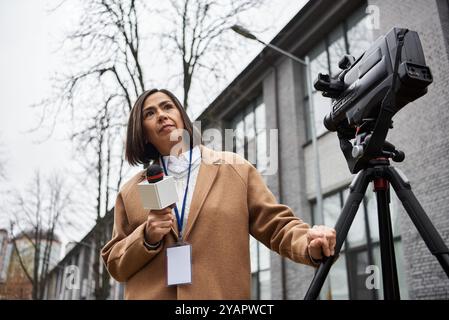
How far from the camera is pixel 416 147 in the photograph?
3.35 m

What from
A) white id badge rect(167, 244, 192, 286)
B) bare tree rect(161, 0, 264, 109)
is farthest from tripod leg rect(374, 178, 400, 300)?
bare tree rect(161, 0, 264, 109)

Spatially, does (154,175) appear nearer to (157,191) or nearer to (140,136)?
(157,191)

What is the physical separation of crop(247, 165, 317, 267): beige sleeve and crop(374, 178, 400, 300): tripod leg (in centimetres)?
30

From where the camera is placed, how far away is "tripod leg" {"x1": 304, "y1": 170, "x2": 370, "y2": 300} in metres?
1.10

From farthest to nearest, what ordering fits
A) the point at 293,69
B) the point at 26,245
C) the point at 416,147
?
the point at 26,245 < the point at 293,69 < the point at 416,147

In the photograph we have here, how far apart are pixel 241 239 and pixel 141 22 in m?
2.74

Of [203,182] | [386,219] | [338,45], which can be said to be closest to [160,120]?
[203,182]

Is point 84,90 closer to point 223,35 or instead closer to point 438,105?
point 223,35

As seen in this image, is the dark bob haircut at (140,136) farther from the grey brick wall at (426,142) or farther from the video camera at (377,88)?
the grey brick wall at (426,142)

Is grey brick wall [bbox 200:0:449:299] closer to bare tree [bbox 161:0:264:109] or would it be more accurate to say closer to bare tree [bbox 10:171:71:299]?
bare tree [bbox 161:0:264:109]

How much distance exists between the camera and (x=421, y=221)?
Result: 3.76 feet

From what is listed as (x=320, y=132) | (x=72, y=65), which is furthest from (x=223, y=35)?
(x=320, y=132)

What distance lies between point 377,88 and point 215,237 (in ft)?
2.01

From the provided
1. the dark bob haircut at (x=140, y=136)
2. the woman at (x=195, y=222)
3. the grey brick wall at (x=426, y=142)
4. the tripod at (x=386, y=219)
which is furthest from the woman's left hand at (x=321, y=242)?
the grey brick wall at (x=426, y=142)
